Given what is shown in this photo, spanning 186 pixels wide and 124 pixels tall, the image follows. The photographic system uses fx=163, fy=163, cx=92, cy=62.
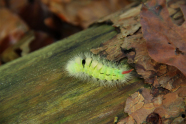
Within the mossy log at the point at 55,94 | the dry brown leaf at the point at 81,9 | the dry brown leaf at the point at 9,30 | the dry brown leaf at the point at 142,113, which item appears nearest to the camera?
the dry brown leaf at the point at 142,113

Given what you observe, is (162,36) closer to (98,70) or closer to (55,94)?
(98,70)

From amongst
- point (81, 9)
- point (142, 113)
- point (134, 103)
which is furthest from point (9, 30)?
point (142, 113)

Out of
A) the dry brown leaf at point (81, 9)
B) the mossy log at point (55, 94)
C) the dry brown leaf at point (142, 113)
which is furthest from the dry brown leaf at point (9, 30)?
the dry brown leaf at point (142, 113)

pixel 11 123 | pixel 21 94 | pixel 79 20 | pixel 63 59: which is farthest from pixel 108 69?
pixel 79 20

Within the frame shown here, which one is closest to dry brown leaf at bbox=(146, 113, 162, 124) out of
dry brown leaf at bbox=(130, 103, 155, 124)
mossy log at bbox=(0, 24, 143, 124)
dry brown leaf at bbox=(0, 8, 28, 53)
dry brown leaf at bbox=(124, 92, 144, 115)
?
dry brown leaf at bbox=(130, 103, 155, 124)

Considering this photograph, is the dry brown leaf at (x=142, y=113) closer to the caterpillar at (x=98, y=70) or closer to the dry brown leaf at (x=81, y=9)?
the caterpillar at (x=98, y=70)
